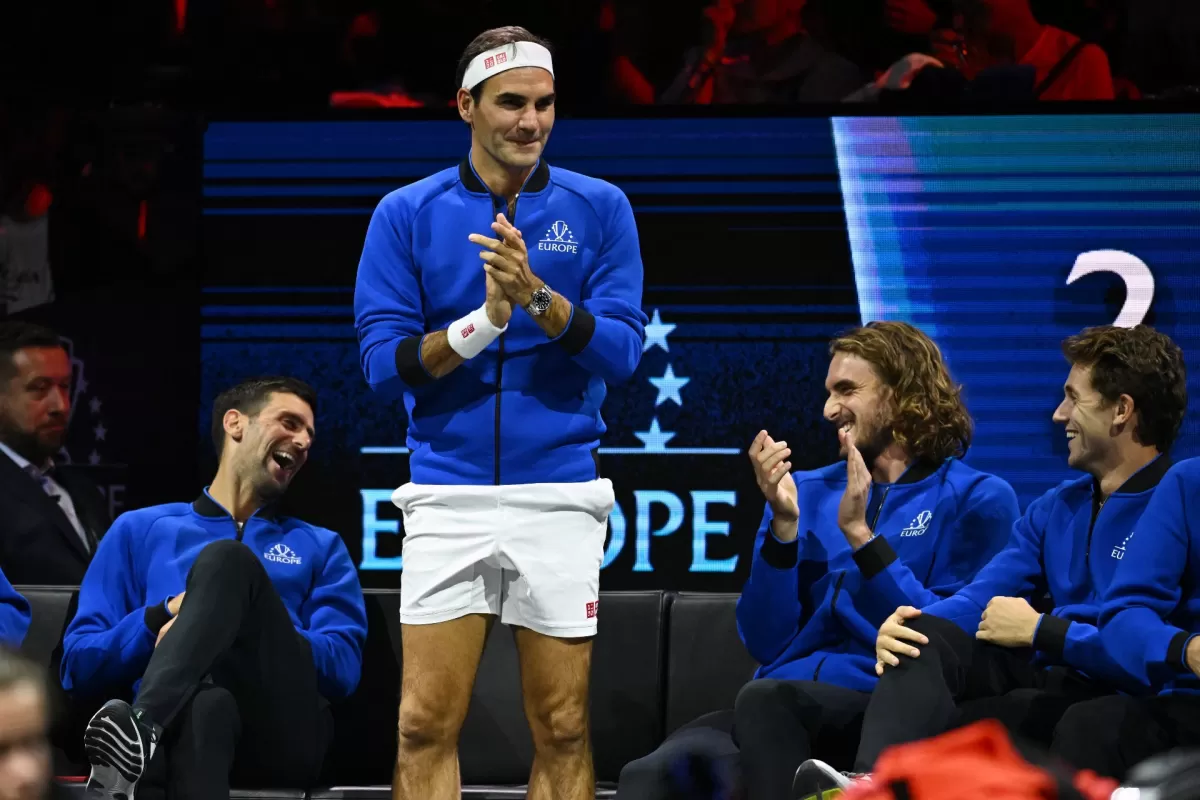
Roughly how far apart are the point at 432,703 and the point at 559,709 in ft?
0.80

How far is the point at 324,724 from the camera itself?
355cm

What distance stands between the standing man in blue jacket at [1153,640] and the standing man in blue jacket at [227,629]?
1.62 metres

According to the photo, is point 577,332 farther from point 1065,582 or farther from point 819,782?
point 1065,582

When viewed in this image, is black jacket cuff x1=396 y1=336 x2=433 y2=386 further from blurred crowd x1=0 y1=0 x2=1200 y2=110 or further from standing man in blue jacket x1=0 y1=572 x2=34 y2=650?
blurred crowd x1=0 y1=0 x2=1200 y2=110

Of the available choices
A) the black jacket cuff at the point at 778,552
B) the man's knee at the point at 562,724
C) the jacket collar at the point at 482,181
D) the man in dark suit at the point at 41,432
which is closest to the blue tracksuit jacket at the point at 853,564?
the black jacket cuff at the point at 778,552

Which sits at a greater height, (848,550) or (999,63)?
(999,63)

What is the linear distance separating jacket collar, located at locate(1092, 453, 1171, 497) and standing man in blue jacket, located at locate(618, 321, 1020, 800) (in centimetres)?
31

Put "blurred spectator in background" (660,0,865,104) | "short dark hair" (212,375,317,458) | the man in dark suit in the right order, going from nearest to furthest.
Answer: "short dark hair" (212,375,317,458), the man in dark suit, "blurred spectator in background" (660,0,865,104)

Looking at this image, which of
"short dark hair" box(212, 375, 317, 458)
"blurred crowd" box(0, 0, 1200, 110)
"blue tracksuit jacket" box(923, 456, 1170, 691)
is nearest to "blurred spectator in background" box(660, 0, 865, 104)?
"blurred crowd" box(0, 0, 1200, 110)

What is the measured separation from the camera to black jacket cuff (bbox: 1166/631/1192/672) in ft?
9.30

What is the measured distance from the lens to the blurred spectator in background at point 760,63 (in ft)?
16.7

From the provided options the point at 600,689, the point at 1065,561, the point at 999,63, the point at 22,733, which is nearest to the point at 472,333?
the point at 600,689

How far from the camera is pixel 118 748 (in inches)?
116

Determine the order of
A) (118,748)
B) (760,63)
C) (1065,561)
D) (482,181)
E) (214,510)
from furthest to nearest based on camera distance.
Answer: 1. (760,63)
2. (214,510)
3. (1065,561)
4. (482,181)
5. (118,748)
